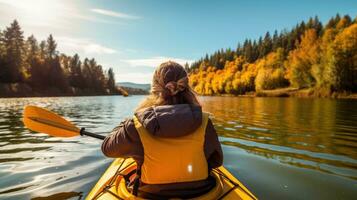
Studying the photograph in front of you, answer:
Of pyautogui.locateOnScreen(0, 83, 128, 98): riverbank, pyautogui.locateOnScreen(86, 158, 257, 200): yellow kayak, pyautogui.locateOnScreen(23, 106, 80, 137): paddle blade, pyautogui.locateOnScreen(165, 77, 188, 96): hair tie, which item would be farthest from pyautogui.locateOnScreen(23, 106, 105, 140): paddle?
pyautogui.locateOnScreen(0, 83, 128, 98): riverbank

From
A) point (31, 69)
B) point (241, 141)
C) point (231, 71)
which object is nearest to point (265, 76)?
point (231, 71)

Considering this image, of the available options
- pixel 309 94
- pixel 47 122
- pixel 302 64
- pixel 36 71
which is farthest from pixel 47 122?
pixel 36 71

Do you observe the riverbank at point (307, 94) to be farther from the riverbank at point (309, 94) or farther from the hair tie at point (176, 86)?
the hair tie at point (176, 86)

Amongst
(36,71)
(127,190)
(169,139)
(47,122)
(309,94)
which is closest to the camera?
(169,139)

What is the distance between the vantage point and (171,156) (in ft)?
9.20

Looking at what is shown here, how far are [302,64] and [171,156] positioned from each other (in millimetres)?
59894

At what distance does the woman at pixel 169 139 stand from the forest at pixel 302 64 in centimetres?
765

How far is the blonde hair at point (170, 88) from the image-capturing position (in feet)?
9.75

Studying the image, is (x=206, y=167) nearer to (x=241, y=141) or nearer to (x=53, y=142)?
(x=241, y=141)

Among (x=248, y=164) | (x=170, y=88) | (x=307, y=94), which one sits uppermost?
(x=170, y=88)

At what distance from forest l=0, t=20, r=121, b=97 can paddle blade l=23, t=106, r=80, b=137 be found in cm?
5226

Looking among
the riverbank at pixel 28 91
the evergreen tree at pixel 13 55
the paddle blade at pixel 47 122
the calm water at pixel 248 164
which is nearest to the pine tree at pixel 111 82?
the riverbank at pixel 28 91

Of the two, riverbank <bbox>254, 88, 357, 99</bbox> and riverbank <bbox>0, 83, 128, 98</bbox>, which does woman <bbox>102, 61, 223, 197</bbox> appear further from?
riverbank <bbox>254, 88, 357, 99</bbox>

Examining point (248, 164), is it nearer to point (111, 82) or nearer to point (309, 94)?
point (309, 94)
